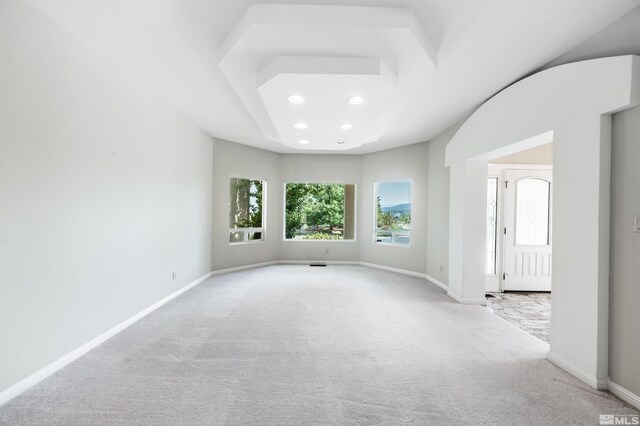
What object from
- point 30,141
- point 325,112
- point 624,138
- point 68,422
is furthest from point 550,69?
point 68,422

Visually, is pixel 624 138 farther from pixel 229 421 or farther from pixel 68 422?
pixel 68 422

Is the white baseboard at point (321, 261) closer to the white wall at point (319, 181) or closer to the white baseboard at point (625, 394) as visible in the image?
the white wall at point (319, 181)

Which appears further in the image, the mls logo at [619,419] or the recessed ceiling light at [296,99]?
the recessed ceiling light at [296,99]

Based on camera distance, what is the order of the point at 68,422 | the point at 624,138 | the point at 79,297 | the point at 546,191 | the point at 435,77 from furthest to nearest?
1. the point at 546,191
2. the point at 435,77
3. the point at 79,297
4. the point at 624,138
5. the point at 68,422

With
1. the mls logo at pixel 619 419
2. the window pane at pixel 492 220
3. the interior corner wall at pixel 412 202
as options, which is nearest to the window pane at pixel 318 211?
the interior corner wall at pixel 412 202

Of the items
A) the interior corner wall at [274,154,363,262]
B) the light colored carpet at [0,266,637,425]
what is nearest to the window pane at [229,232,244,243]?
the interior corner wall at [274,154,363,262]

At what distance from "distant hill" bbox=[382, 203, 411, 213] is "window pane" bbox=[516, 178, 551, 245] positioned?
1980 mm

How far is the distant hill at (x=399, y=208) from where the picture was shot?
6.04m

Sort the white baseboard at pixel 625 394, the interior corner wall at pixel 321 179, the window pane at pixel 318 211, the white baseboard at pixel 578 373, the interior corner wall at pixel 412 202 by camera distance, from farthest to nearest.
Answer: the window pane at pixel 318 211
the interior corner wall at pixel 321 179
the interior corner wall at pixel 412 202
the white baseboard at pixel 578 373
the white baseboard at pixel 625 394

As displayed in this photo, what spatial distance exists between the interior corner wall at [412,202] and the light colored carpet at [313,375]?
2.19 meters

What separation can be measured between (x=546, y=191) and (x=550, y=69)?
9.69 ft

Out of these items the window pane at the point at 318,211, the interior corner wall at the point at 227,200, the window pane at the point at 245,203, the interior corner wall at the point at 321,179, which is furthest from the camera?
the window pane at the point at 318,211

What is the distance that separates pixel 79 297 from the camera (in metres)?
2.43

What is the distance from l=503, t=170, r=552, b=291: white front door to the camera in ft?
15.2
